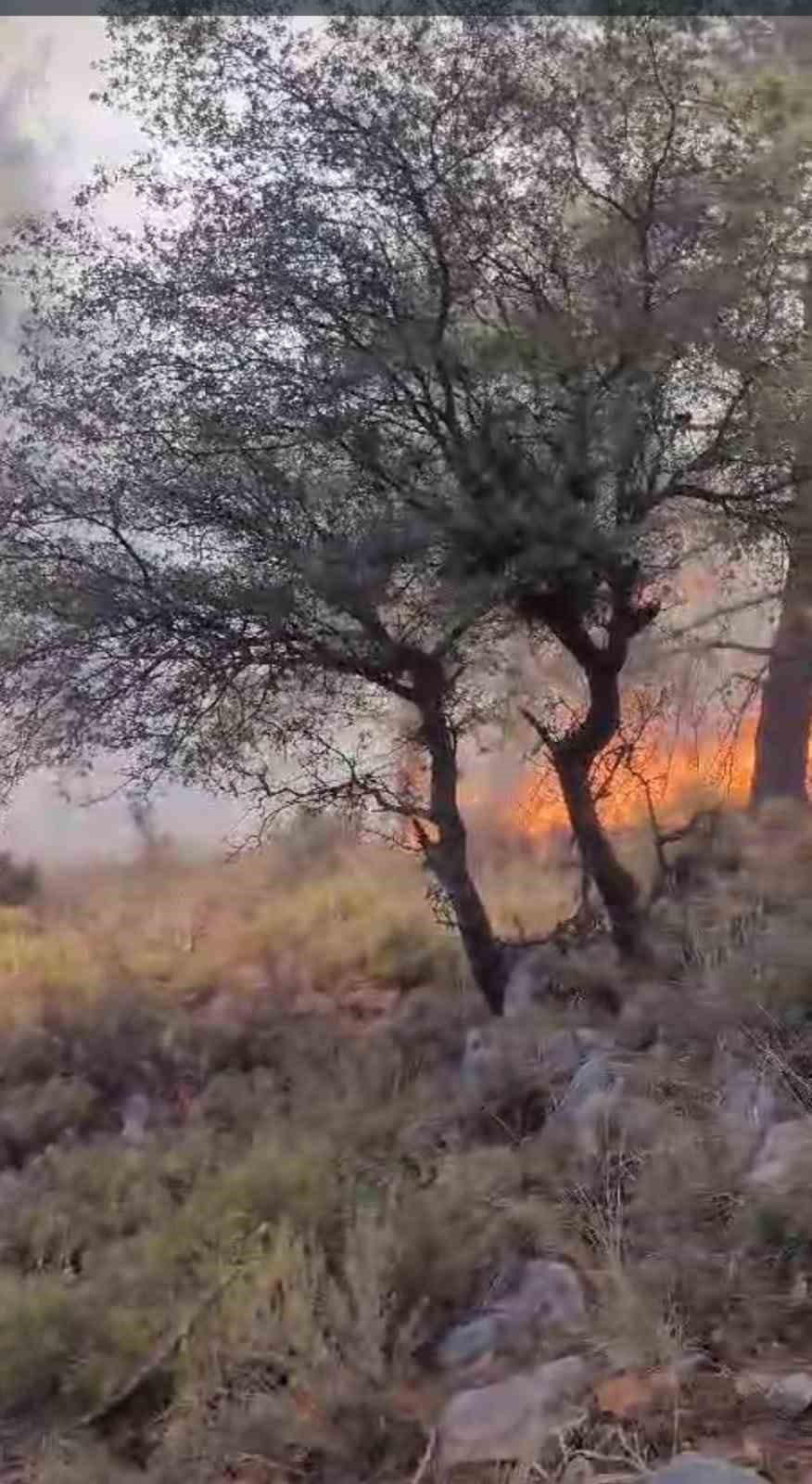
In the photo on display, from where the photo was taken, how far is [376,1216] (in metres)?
5.87

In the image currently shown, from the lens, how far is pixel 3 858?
15.4m

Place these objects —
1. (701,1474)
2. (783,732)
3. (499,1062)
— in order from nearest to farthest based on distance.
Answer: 1. (701,1474)
2. (499,1062)
3. (783,732)

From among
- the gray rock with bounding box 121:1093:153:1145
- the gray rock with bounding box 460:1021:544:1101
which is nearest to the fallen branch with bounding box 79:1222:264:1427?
the gray rock with bounding box 460:1021:544:1101

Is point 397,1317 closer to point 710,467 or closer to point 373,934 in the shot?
point 710,467

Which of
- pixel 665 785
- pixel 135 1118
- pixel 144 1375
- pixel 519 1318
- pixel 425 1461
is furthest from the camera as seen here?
pixel 665 785

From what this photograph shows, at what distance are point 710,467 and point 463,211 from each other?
1824 mm

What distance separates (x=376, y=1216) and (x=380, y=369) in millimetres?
4619

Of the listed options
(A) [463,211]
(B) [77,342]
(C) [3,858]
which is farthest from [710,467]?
(C) [3,858]

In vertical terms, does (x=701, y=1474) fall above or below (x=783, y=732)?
below

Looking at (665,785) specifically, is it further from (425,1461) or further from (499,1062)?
(425,1461)

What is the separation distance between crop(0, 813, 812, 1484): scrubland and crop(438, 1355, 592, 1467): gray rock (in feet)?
0.18

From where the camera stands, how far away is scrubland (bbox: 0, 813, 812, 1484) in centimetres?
459

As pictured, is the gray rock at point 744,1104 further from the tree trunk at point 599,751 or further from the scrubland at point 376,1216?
the tree trunk at point 599,751

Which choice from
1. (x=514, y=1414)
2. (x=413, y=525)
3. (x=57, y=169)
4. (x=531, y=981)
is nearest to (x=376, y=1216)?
(x=514, y=1414)
